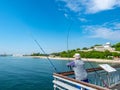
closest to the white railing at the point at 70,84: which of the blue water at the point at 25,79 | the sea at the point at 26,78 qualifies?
the sea at the point at 26,78

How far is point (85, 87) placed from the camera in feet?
15.3

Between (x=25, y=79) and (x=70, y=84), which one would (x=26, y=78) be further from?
(x=70, y=84)

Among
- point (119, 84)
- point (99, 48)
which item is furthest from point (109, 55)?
point (119, 84)

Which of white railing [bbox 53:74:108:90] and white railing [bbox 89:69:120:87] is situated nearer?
white railing [bbox 53:74:108:90]

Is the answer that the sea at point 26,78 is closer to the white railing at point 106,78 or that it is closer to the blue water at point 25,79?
the blue water at point 25,79

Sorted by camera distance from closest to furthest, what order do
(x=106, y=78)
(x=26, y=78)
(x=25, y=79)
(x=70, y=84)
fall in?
(x=70, y=84), (x=106, y=78), (x=25, y=79), (x=26, y=78)

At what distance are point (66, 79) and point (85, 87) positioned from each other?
3.20 feet

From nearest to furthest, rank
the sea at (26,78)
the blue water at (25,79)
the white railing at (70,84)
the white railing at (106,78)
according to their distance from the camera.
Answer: the white railing at (70,84) → the white railing at (106,78) → the blue water at (25,79) → the sea at (26,78)

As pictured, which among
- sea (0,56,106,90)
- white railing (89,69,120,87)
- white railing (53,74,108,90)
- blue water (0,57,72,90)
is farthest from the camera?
sea (0,56,106,90)

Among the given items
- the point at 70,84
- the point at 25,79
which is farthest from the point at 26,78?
the point at 70,84

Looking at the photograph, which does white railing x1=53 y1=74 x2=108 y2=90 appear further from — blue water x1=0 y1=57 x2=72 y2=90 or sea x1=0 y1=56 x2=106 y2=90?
blue water x1=0 y1=57 x2=72 y2=90

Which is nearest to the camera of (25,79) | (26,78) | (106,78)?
(106,78)

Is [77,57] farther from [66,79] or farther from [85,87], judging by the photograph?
[85,87]

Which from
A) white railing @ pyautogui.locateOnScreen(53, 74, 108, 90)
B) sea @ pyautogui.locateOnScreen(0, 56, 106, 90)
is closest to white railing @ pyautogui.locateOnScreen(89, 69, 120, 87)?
white railing @ pyautogui.locateOnScreen(53, 74, 108, 90)
